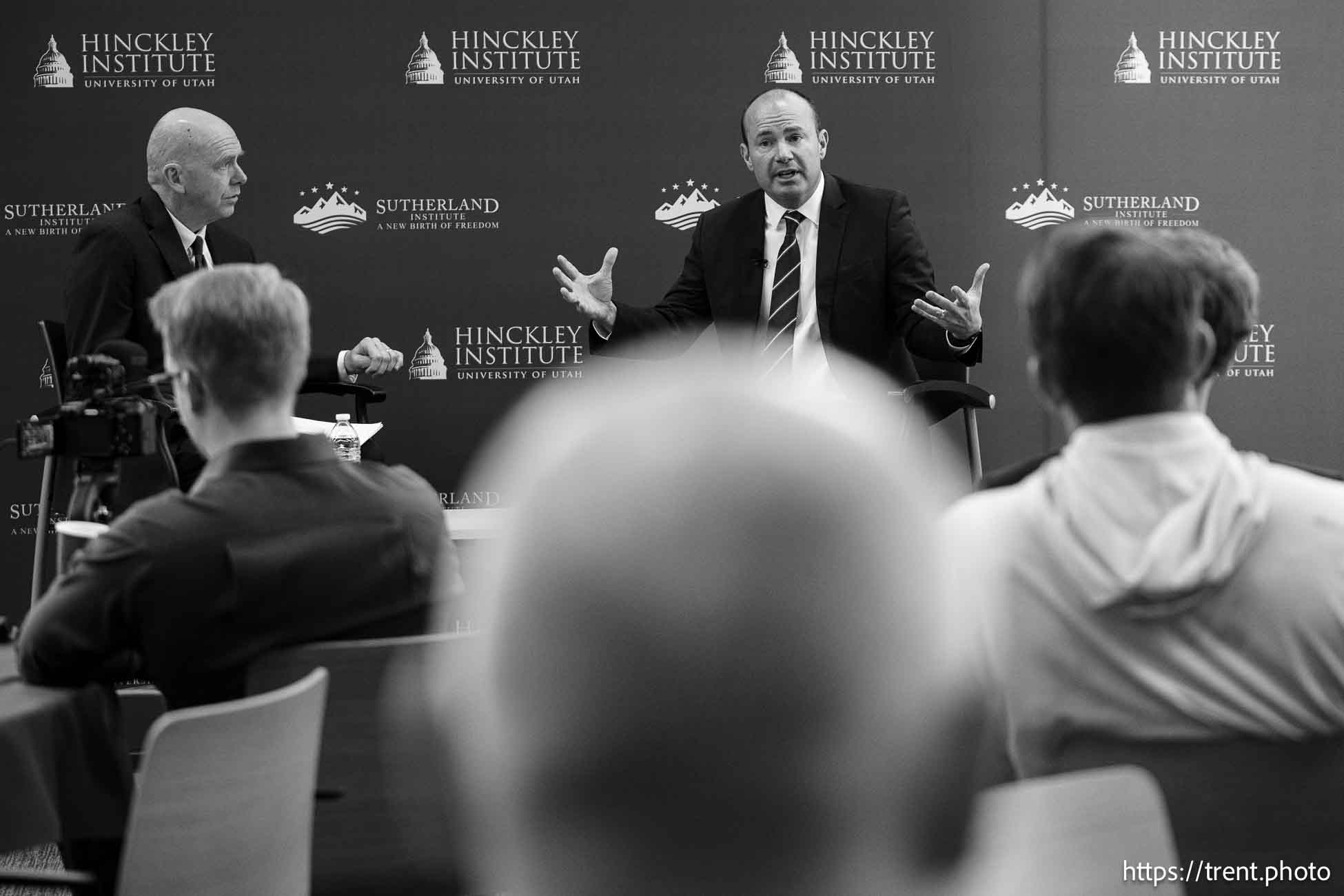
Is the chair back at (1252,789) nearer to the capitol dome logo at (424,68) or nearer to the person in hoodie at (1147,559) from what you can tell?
the person in hoodie at (1147,559)

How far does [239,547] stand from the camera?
169cm

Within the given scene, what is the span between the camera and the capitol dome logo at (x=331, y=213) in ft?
17.1

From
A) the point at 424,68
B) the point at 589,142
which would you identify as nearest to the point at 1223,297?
the point at 589,142

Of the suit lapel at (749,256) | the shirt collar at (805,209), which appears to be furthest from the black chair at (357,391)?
the shirt collar at (805,209)

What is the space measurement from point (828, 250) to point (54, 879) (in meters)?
3.02

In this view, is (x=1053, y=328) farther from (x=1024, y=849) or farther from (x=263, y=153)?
(x=263, y=153)

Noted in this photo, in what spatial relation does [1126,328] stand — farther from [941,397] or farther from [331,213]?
[331,213]

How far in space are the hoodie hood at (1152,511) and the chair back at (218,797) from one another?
807mm

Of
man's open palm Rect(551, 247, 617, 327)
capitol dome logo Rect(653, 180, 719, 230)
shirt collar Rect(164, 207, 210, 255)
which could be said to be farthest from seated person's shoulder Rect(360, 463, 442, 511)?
capitol dome logo Rect(653, 180, 719, 230)

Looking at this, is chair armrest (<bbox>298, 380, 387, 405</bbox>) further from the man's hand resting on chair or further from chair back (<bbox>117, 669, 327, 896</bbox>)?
chair back (<bbox>117, 669, 327, 896</bbox>)

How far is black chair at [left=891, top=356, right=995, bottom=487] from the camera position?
3758 millimetres

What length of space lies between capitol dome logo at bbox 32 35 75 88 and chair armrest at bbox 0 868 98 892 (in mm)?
3983

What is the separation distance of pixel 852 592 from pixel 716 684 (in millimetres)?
65

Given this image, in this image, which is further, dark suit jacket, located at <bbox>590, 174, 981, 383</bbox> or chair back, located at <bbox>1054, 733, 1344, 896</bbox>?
dark suit jacket, located at <bbox>590, 174, 981, 383</bbox>
